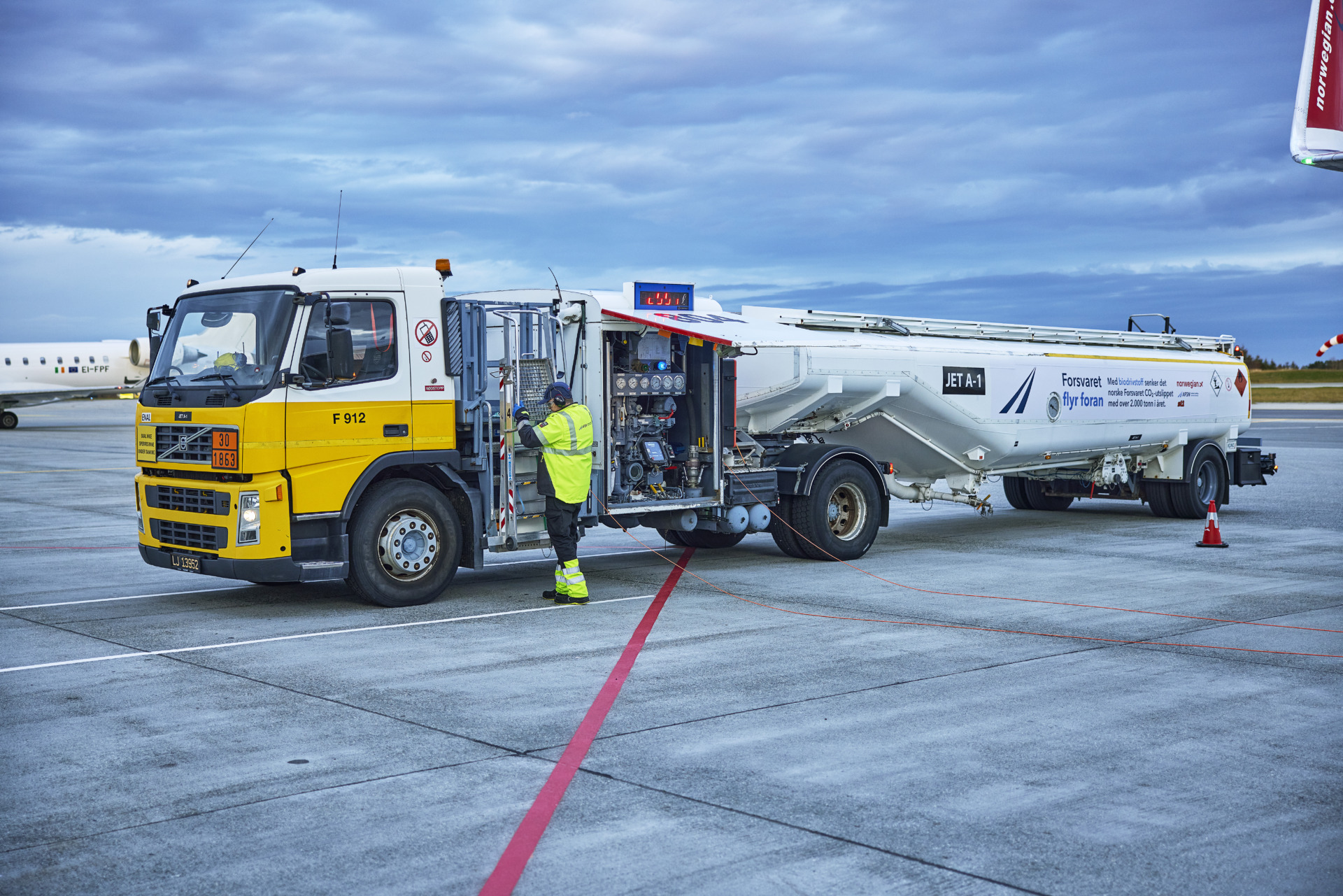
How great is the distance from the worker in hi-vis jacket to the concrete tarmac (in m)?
0.39

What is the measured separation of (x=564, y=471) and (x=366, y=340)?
2026 millimetres

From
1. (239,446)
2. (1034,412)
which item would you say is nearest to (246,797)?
(239,446)

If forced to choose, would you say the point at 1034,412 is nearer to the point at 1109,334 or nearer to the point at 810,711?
the point at 1109,334

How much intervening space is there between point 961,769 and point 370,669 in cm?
415

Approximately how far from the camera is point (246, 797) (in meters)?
5.68

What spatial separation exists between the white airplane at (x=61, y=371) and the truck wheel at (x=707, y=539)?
3855 cm

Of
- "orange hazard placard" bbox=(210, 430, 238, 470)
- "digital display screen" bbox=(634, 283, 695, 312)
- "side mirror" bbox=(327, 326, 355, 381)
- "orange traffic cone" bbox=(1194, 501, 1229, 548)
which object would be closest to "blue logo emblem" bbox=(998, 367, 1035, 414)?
"orange traffic cone" bbox=(1194, 501, 1229, 548)

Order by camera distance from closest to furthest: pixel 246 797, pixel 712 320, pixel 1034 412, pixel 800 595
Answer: pixel 246 797 → pixel 800 595 → pixel 712 320 → pixel 1034 412

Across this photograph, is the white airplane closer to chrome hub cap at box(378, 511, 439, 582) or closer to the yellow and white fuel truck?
the yellow and white fuel truck

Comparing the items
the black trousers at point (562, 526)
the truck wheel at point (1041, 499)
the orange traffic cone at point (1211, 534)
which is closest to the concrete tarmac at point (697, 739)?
the black trousers at point (562, 526)

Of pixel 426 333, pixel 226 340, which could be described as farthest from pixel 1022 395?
pixel 226 340

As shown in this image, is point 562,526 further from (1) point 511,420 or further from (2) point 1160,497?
(2) point 1160,497

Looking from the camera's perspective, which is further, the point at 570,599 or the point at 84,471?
the point at 84,471

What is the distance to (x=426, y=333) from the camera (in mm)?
10828
